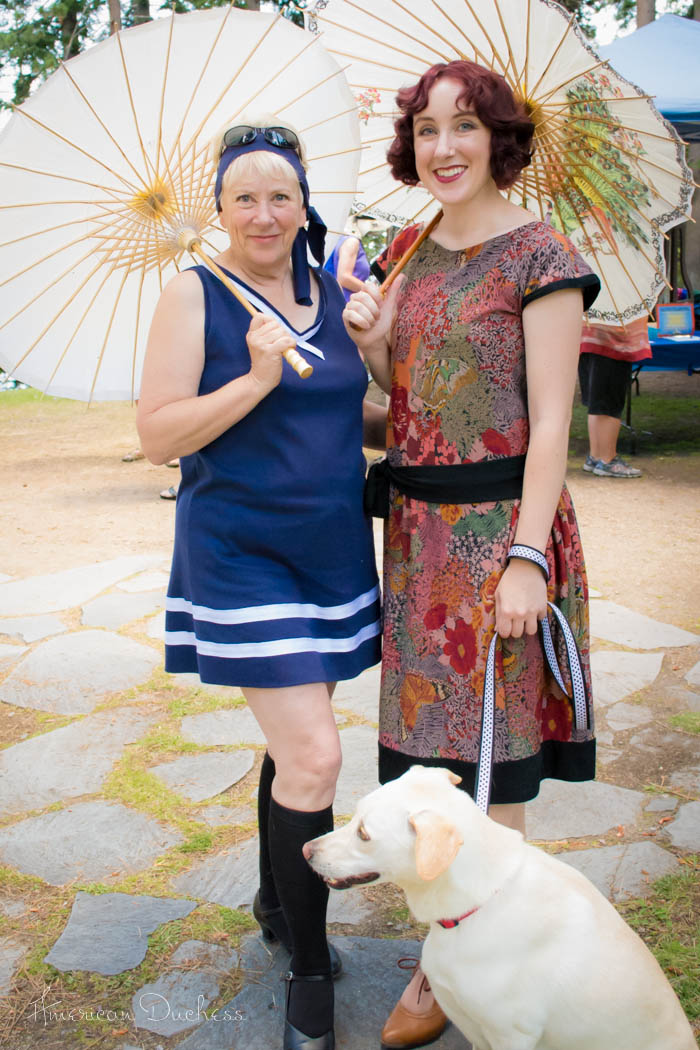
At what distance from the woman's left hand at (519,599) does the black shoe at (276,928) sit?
978 mm

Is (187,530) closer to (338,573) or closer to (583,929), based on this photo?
(338,573)

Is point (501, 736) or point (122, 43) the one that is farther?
point (122, 43)

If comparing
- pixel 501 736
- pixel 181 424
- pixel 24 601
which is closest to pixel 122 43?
pixel 181 424

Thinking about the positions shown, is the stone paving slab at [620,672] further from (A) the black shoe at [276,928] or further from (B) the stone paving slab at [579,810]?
(A) the black shoe at [276,928]

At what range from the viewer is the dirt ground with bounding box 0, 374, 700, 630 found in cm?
545

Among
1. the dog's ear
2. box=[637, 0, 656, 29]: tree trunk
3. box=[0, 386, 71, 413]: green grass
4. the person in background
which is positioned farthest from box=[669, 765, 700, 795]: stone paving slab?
box=[637, 0, 656, 29]: tree trunk

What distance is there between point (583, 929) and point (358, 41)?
90.3 inches

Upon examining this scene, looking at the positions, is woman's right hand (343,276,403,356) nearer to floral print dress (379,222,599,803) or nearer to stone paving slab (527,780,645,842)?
floral print dress (379,222,599,803)

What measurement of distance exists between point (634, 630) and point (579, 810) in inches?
65.7

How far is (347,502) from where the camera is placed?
7.21 feet

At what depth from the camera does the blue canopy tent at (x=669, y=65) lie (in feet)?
30.0

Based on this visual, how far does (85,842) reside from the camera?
302 cm

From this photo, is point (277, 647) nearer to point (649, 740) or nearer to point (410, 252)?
point (410, 252)

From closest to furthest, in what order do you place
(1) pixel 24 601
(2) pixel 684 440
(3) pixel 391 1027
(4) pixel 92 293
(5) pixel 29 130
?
(3) pixel 391 1027, (5) pixel 29 130, (4) pixel 92 293, (1) pixel 24 601, (2) pixel 684 440
